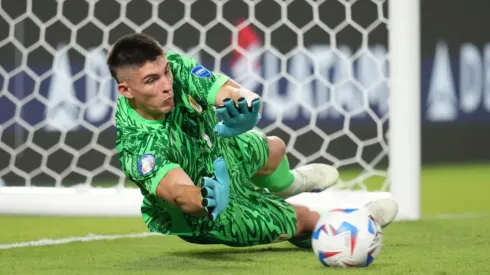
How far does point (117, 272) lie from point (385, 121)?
220 centimetres

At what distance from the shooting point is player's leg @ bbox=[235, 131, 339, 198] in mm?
3420

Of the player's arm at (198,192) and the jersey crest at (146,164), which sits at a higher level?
the jersey crest at (146,164)

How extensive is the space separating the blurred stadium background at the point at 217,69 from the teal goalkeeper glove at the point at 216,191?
158 cm

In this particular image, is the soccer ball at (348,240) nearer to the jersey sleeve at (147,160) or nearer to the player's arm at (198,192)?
the player's arm at (198,192)

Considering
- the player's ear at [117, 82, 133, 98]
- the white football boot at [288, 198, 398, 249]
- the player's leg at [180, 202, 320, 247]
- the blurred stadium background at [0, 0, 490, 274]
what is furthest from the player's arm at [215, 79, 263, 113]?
the blurred stadium background at [0, 0, 490, 274]

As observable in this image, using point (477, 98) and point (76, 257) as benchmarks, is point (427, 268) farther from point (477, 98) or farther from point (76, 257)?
point (477, 98)

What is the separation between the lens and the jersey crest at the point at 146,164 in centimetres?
295

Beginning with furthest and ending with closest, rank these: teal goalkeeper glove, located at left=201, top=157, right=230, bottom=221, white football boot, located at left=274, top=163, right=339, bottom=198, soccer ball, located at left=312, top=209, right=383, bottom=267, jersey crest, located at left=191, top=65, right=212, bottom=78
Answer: white football boot, located at left=274, top=163, right=339, bottom=198
jersey crest, located at left=191, top=65, right=212, bottom=78
soccer ball, located at left=312, top=209, right=383, bottom=267
teal goalkeeper glove, located at left=201, top=157, right=230, bottom=221

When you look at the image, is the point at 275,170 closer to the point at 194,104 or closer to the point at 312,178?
the point at 312,178

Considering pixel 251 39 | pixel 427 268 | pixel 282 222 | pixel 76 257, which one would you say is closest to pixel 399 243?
pixel 282 222

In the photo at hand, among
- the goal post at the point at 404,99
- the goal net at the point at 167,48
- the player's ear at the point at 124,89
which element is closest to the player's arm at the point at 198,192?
the player's ear at the point at 124,89

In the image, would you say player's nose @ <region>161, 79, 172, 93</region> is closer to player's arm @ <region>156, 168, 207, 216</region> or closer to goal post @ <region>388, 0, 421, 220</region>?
player's arm @ <region>156, 168, 207, 216</region>

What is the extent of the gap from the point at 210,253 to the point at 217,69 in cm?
204

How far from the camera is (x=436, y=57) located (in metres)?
7.43
